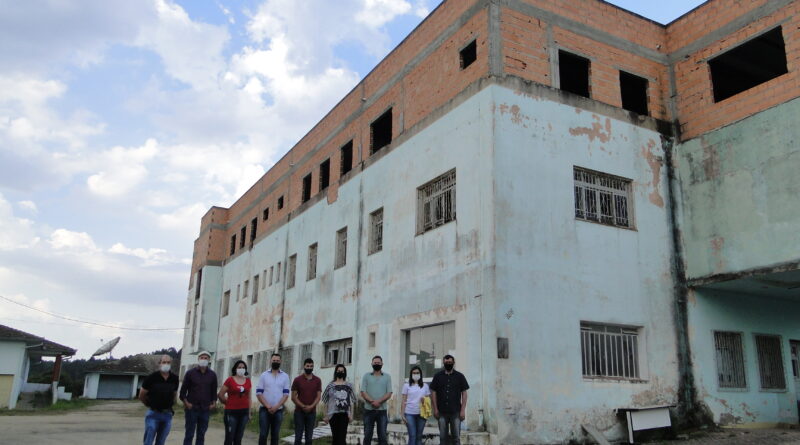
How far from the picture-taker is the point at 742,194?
13.5 meters

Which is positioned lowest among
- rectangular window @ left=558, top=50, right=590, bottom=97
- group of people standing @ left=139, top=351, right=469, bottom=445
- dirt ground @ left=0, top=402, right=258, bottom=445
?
dirt ground @ left=0, top=402, right=258, bottom=445

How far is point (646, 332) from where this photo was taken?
43.6 feet

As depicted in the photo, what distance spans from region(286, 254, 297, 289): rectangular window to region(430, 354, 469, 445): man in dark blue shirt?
13.2m

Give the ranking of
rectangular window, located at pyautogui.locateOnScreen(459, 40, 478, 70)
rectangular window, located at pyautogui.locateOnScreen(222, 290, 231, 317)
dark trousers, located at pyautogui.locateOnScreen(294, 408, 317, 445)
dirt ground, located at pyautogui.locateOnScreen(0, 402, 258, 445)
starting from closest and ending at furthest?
dark trousers, located at pyautogui.locateOnScreen(294, 408, 317, 445), dirt ground, located at pyautogui.locateOnScreen(0, 402, 258, 445), rectangular window, located at pyautogui.locateOnScreen(459, 40, 478, 70), rectangular window, located at pyautogui.locateOnScreen(222, 290, 231, 317)

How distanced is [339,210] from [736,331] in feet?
35.4

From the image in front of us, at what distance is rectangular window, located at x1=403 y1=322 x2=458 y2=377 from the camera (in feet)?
42.8

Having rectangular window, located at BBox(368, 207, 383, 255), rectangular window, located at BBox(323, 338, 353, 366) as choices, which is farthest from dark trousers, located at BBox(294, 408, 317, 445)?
rectangular window, located at BBox(323, 338, 353, 366)

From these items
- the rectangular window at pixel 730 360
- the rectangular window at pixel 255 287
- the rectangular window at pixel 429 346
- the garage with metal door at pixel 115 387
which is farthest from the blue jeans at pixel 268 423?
the garage with metal door at pixel 115 387

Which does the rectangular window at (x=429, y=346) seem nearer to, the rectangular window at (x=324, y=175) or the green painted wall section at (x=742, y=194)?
the green painted wall section at (x=742, y=194)

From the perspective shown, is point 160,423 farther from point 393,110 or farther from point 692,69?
point 692,69

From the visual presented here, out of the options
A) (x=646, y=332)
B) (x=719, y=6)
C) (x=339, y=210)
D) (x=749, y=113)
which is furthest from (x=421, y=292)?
A: (x=719, y=6)

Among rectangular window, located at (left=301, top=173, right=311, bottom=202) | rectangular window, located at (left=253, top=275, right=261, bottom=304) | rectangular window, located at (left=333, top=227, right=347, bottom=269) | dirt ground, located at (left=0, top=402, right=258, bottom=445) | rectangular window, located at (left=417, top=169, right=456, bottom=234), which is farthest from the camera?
rectangular window, located at (left=253, top=275, right=261, bottom=304)

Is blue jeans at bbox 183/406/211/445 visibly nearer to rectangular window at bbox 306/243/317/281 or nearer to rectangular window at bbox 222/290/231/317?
rectangular window at bbox 306/243/317/281

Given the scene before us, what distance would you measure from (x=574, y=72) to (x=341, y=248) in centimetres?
808
